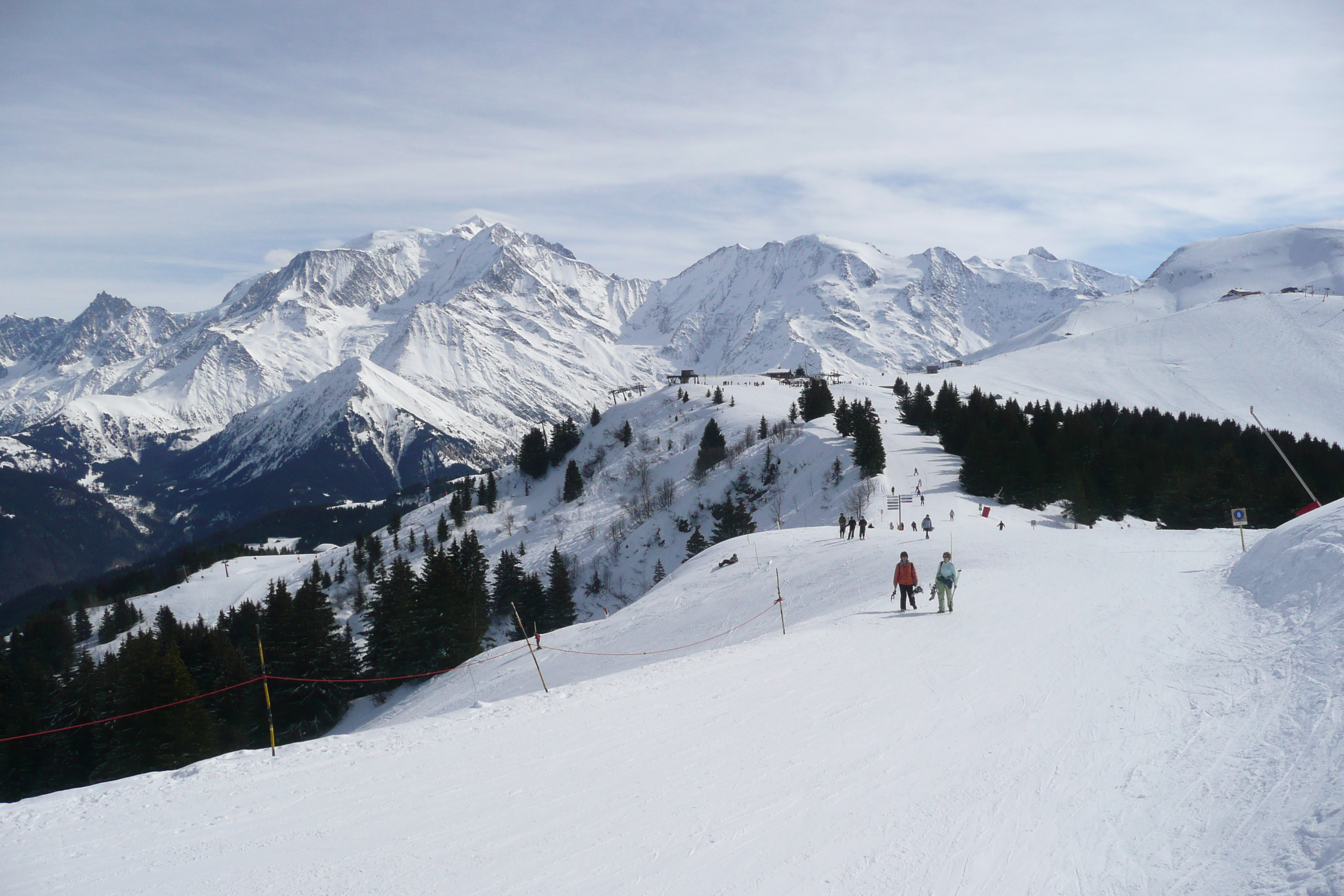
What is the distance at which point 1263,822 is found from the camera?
706 centimetres

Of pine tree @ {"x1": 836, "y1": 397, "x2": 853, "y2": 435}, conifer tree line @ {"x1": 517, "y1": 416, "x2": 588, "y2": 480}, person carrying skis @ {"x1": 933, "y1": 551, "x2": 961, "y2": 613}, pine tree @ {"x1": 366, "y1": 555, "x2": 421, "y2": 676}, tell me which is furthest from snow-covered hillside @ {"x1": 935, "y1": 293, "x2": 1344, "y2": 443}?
person carrying skis @ {"x1": 933, "y1": 551, "x2": 961, "y2": 613}

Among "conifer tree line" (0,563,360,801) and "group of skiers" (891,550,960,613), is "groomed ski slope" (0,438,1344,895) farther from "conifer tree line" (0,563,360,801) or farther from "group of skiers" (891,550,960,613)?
"conifer tree line" (0,563,360,801)

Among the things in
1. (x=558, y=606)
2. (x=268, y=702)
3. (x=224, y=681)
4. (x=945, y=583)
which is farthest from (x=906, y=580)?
(x=558, y=606)

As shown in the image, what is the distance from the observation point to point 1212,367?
148m

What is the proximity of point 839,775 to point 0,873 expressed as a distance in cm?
958

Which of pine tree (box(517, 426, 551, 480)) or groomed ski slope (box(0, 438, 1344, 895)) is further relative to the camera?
pine tree (box(517, 426, 551, 480))

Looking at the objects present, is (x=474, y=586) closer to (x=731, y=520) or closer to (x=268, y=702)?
(x=731, y=520)

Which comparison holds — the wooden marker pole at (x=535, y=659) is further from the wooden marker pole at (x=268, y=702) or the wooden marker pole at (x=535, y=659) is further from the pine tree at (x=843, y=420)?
the pine tree at (x=843, y=420)

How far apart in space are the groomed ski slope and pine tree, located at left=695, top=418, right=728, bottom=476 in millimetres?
88385

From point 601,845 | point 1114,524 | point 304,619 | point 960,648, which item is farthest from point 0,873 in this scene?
point 1114,524

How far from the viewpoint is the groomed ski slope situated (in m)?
7.11

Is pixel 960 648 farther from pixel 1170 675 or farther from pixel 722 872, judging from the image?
pixel 722 872

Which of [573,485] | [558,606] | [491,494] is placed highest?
[491,494]

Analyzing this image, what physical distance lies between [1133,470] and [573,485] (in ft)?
254
